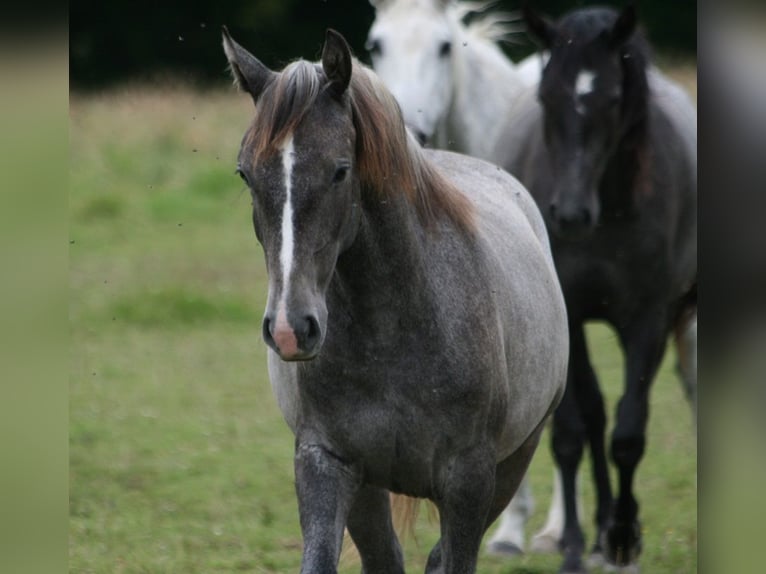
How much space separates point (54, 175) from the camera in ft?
6.85

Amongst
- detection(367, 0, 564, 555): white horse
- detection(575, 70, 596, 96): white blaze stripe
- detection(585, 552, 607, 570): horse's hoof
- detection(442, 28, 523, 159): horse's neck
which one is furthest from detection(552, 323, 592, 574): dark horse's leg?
detection(442, 28, 523, 159): horse's neck

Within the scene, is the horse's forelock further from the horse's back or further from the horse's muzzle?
the horse's back

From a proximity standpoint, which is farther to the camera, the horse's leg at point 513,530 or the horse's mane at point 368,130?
the horse's leg at point 513,530

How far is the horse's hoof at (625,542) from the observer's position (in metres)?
5.17

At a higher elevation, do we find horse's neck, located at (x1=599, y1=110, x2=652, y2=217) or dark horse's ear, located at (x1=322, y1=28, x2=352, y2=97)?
dark horse's ear, located at (x1=322, y1=28, x2=352, y2=97)

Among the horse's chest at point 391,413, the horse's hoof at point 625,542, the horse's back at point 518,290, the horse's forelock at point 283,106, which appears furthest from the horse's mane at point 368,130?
the horse's hoof at point 625,542

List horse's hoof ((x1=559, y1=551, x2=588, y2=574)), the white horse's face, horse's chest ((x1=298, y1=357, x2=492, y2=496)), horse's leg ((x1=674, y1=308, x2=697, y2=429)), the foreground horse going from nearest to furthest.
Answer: the foreground horse
horse's chest ((x1=298, y1=357, x2=492, y2=496))
horse's hoof ((x1=559, y1=551, x2=588, y2=574))
the white horse's face
horse's leg ((x1=674, y1=308, x2=697, y2=429))

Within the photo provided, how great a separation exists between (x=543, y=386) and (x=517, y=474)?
34cm

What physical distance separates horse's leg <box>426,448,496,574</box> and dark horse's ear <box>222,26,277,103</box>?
1.03 meters

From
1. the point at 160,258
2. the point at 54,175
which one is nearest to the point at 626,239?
the point at 54,175

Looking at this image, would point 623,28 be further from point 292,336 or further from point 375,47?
point 292,336

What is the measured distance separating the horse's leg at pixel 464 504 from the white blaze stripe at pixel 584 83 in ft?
6.74

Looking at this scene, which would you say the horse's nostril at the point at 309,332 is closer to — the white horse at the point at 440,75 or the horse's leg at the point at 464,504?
the horse's leg at the point at 464,504

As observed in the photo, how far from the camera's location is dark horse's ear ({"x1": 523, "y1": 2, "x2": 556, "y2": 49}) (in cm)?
518
